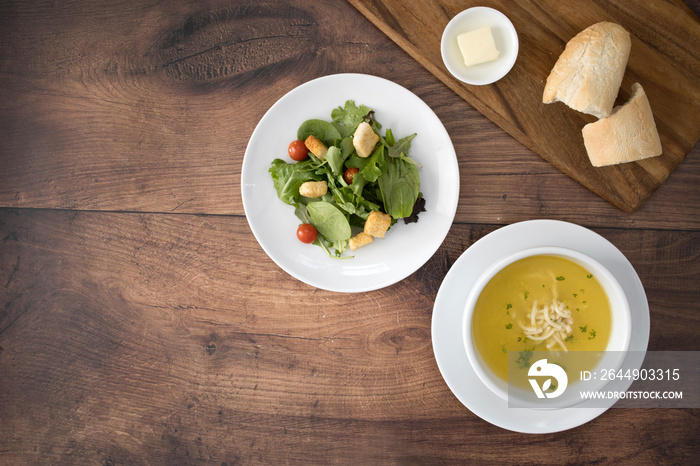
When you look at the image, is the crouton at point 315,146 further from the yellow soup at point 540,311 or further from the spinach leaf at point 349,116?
the yellow soup at point 540,311

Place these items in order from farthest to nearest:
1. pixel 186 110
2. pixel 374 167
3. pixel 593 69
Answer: pixel 186 110, pixel 374 167, pixel 593 69

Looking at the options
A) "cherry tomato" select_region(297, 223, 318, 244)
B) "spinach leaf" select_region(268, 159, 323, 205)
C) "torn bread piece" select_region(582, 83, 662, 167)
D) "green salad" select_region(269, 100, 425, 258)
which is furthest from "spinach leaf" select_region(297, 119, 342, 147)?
"torn bread piece" select_region(582, 83, 662, 167)

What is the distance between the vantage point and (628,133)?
1603mm

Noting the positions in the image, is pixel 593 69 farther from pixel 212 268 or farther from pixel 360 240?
pixel 212 268

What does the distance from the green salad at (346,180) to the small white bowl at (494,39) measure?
1.08 ft

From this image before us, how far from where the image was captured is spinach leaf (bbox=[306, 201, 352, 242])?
5.66 ft

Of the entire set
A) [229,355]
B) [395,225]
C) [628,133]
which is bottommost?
[229,355]

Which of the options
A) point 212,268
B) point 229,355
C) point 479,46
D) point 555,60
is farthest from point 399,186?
point 229,355

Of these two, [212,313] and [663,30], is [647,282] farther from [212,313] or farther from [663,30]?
[212,313]

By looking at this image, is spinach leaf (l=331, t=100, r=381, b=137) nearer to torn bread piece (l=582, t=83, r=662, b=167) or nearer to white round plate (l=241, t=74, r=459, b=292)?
white round plate (l=241, t=74, r=459, b=292)

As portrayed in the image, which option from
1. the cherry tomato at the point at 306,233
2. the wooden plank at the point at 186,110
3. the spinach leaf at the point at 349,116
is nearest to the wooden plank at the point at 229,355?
the wooden plank at the point at 186,110

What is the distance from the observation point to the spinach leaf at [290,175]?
5.69ft

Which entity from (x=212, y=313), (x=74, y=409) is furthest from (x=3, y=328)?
(x=212, y=313)

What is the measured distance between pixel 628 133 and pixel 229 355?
69.3 inches
